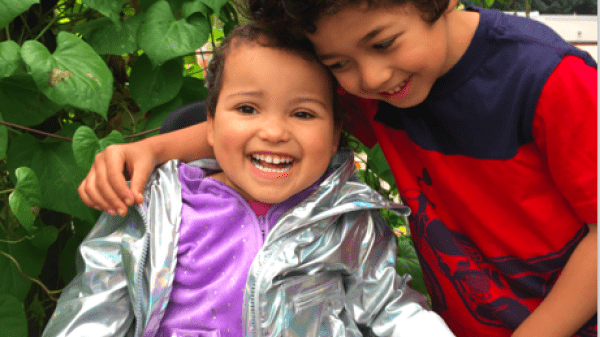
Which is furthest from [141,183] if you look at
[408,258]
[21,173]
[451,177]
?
[408,258]

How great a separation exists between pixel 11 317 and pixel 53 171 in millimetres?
317

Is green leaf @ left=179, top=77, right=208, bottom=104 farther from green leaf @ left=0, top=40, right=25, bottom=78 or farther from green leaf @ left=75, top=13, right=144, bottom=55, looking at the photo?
green leaf @ left=0, top=40, right=25, bottom=78

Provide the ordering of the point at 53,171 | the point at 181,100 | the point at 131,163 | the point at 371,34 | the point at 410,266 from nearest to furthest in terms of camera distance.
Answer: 1. the point at 371,34
2. the point at 131,163
3. the point at 53,171
4. the point at 181,100
5. the point at 410,266

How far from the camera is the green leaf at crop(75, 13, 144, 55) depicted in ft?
3.58

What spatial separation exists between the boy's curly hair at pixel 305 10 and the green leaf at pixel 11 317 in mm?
780

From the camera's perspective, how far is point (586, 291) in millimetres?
839

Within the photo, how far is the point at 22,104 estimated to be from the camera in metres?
1.05

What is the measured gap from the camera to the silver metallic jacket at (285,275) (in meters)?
0.85

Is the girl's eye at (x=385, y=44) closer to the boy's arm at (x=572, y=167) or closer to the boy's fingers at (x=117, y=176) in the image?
the boy's arm at (x=572, y=167)

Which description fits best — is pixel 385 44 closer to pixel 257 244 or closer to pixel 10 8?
pixel 257 244

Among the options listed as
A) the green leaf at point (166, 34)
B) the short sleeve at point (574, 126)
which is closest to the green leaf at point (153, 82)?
the green leaf at point (166, 34)

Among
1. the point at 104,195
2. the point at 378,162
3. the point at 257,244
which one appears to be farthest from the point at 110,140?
Answer: the point at 378,162

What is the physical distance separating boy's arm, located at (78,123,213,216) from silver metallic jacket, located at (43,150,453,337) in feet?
0.12

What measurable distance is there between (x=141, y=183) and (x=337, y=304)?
436 mm
